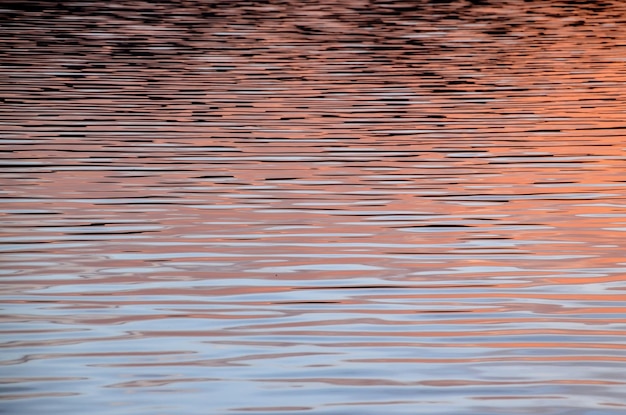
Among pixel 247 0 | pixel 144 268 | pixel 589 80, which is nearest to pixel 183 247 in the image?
pixel 144 268

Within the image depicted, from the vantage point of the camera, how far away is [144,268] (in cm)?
838

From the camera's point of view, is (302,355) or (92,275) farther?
(92,275)

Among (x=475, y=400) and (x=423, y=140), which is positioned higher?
(x=475, y=400)

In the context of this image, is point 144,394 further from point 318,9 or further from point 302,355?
point 318,9

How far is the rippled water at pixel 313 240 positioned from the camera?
246 inches

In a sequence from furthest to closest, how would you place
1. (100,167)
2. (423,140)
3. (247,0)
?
(247,0), (423,140), (100,167)

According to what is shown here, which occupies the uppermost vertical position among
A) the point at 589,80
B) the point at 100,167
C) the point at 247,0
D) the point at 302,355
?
the point at 302,355

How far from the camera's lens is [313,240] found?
916 centimetres

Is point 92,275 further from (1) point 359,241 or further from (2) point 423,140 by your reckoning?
(2) point 423,140

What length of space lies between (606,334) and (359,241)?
2.40 m

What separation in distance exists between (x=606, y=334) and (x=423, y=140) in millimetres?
6728

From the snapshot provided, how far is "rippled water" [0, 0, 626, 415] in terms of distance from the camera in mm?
6246

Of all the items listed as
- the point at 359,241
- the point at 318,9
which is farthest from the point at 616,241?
the point at 318,9

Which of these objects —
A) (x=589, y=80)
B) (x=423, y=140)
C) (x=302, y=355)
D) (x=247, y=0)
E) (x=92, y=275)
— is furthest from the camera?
(x=247, y=0)
